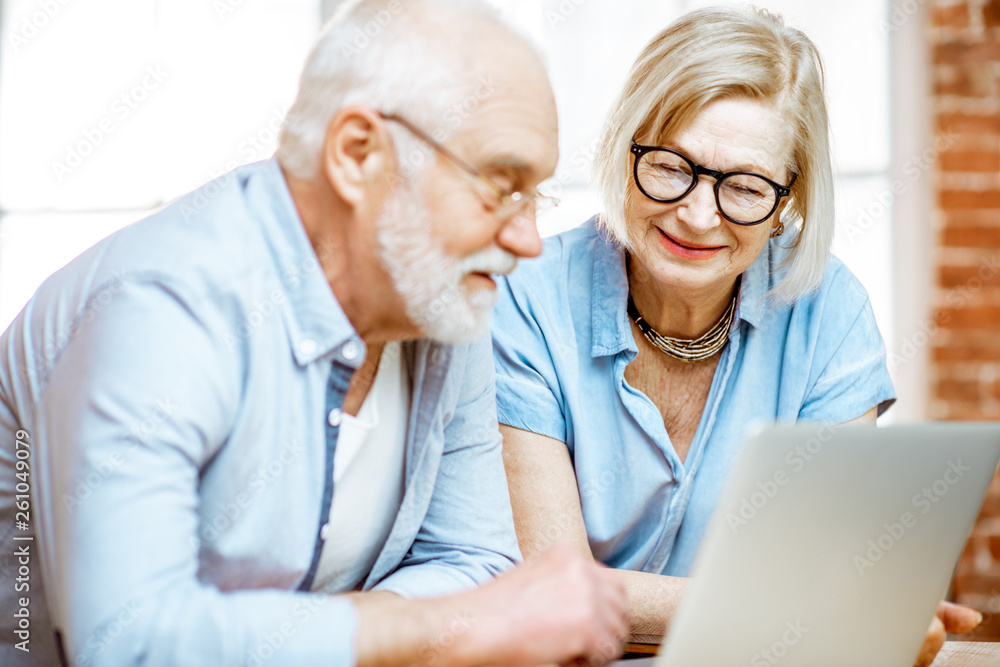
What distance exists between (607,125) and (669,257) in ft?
0.79

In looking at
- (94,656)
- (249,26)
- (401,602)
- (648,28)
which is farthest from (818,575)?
(249,26)

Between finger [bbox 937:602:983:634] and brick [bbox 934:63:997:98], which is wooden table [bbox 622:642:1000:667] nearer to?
finger [bbox 937:602:983:634]

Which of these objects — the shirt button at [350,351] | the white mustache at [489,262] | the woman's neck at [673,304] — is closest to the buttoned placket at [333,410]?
the shirt button at [350,351]

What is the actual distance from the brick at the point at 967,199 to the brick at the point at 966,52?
1.11 ft

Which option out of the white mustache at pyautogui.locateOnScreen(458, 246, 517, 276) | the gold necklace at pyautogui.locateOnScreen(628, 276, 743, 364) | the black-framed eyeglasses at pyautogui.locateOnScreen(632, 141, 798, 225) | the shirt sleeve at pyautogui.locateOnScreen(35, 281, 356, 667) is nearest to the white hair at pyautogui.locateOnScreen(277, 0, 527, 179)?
the white mustache at pyautogui.locateOnScreen(458, 246, 517, 276)

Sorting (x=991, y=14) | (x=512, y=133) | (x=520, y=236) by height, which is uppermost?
(x=991, y=14)

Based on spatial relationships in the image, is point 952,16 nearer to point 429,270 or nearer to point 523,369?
point 523,369

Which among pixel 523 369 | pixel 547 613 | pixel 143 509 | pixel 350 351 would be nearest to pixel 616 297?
pixel 523 369

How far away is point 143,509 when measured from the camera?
0.76 metres

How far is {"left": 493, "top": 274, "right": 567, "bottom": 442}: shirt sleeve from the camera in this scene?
4.46 ft

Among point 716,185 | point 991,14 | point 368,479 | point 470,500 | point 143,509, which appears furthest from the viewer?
point 991,14

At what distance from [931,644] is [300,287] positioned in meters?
0.83

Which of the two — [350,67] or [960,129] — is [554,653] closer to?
[350,67]

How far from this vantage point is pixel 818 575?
0.84m
